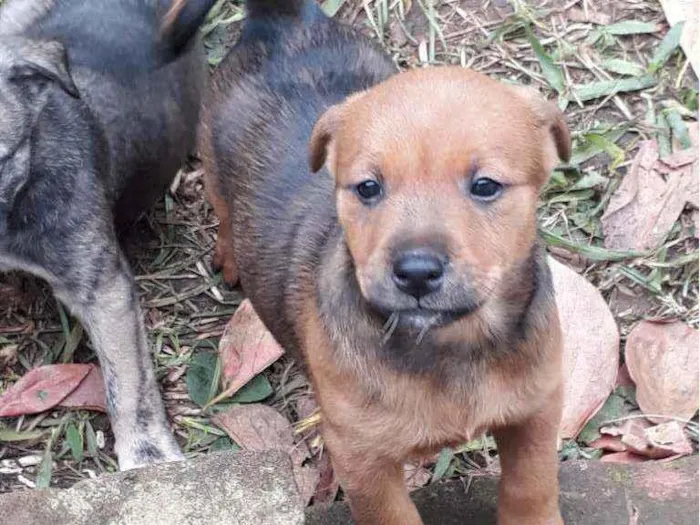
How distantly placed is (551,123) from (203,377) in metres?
2.30

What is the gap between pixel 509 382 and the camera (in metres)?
3.58

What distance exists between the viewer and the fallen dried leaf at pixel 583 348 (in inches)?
189

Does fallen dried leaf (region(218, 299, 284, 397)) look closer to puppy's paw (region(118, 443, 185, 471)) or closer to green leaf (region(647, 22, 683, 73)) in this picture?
puppy's paw (region(118, 443, 185, 471))

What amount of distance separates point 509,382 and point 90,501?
4.55 feet

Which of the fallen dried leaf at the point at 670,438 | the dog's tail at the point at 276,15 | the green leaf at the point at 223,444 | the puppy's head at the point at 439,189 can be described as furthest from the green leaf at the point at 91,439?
the fallen dried leaf at the point at 670,438

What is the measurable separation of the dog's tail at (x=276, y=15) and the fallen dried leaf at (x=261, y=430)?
5.07ft

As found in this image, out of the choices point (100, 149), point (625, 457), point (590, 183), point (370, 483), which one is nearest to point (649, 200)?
point (590, 183)

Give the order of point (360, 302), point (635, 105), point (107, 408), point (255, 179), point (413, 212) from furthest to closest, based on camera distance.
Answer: point (635, 105), point (107, 408), point (255, 179), point (360, 302), point (413, 212)

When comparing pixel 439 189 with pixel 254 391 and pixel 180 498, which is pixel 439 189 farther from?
pixel 254 391

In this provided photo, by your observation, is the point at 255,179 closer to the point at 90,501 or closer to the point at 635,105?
the point at 90,501

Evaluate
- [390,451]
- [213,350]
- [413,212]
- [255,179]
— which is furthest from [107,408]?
[413,212]

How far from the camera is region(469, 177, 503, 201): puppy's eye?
322 cm

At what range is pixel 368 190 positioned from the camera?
3.36 m

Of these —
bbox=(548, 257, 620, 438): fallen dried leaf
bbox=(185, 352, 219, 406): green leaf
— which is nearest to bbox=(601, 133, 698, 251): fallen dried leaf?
bbox=(548, 257, 620, 438): fallen dried leaf
